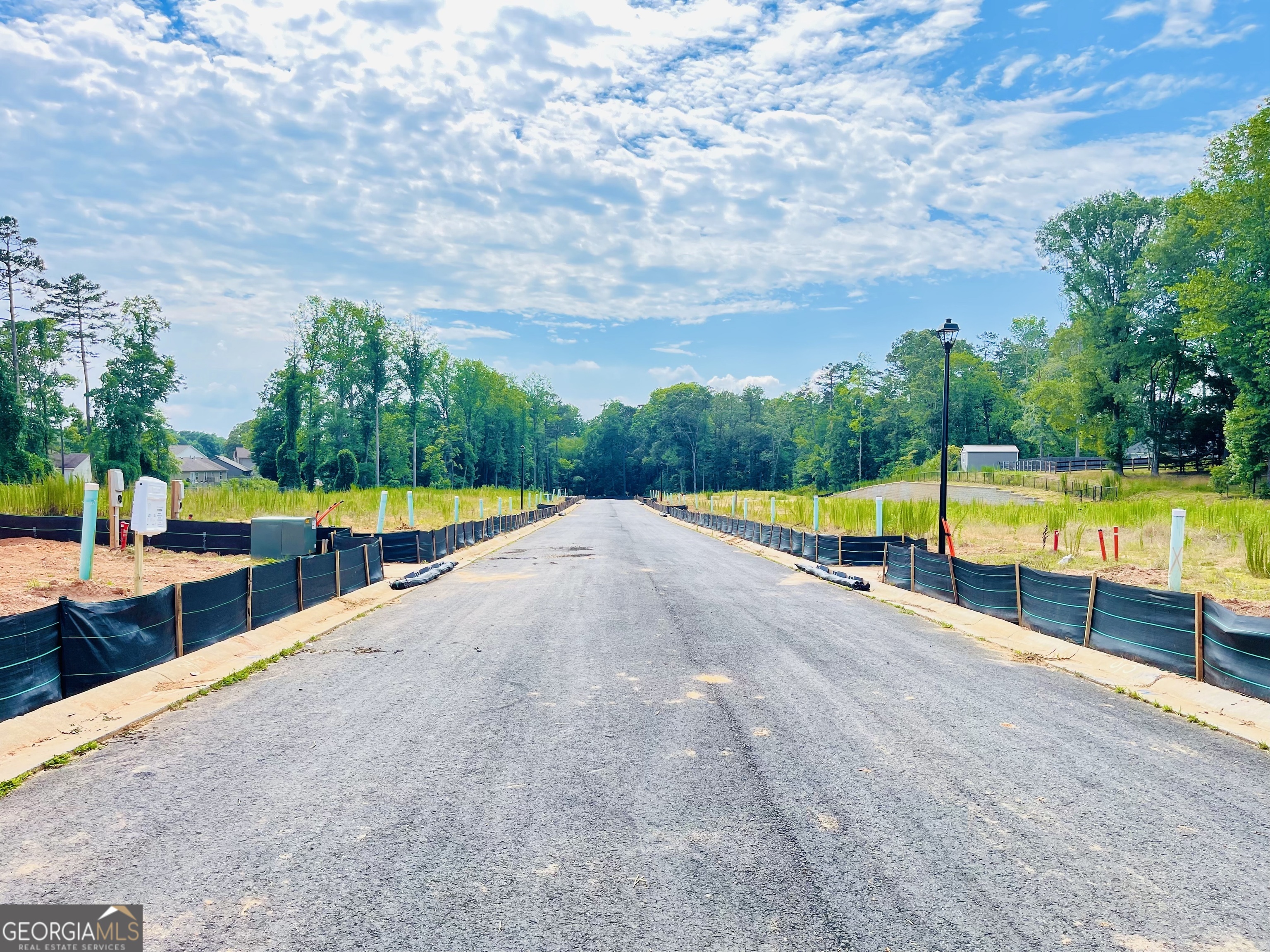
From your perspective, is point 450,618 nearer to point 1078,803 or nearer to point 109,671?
point 109,671

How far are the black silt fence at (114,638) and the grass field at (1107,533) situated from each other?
15.6 meters

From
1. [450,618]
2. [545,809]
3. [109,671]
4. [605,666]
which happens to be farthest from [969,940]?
[450,618]

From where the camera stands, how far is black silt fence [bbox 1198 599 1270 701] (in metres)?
6.86

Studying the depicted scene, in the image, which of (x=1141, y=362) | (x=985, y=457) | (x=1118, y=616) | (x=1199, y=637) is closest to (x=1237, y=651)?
(x=1199, y=637)

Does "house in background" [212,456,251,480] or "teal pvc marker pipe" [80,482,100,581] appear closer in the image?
"teal pvc marker pipe" [80,482,100,581]

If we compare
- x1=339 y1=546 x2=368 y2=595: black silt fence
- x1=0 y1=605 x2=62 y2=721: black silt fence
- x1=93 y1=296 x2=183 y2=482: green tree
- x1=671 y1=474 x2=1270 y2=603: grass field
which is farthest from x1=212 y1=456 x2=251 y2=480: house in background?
x1=0 y1=605 x2=62 y2=721: black silt fence

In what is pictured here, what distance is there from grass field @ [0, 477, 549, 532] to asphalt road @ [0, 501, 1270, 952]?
18.3 meters

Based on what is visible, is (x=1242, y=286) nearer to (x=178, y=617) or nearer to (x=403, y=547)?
(x=403, y=547)

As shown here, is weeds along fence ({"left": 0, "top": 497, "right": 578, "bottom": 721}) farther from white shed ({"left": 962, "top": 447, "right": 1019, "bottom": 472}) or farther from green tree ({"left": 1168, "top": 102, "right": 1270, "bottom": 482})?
white shed ({"left": 962, "top": 447, "right": 1019, "bottom": 472})

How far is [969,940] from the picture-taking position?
129 inches

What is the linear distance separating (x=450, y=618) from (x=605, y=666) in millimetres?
4316

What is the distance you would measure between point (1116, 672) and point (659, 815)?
679 centimetres

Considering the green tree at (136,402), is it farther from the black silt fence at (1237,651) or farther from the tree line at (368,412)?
the black silt fence at (1237,651)

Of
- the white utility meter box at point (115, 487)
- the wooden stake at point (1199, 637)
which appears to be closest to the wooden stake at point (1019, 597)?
the wooden stake at point (1199, 637)
